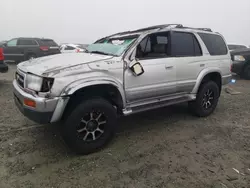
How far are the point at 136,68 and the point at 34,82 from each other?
1.41 metres

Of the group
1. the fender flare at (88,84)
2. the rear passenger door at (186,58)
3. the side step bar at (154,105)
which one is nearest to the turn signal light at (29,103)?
the fender flare at (88,84)

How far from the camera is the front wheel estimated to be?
268 cm

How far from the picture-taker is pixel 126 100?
10.3 ft

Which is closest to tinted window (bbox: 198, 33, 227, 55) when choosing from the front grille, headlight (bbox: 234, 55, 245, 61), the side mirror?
the side mirror

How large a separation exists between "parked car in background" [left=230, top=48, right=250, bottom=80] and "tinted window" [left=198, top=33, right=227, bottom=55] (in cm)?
448

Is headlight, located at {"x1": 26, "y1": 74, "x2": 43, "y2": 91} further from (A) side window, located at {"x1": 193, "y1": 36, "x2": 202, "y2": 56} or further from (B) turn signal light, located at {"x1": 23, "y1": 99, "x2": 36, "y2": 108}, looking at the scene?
(A) side window, located at {"x1": 193, "y1": 36, "x2": 202, "y2": 56}

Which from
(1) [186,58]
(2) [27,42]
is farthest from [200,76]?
(2) [27,42]

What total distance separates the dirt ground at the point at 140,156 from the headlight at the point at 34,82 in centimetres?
95

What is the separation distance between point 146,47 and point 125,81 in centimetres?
76

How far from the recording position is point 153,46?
137 inches

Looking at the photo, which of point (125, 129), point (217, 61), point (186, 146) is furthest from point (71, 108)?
point (217, 61)

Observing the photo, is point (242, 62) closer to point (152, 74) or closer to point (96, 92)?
point (152, 74)

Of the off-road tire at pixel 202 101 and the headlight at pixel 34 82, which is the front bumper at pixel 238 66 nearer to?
the off-road tire at pixel 202 101

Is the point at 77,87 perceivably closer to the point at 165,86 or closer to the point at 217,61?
the point at 165,86
